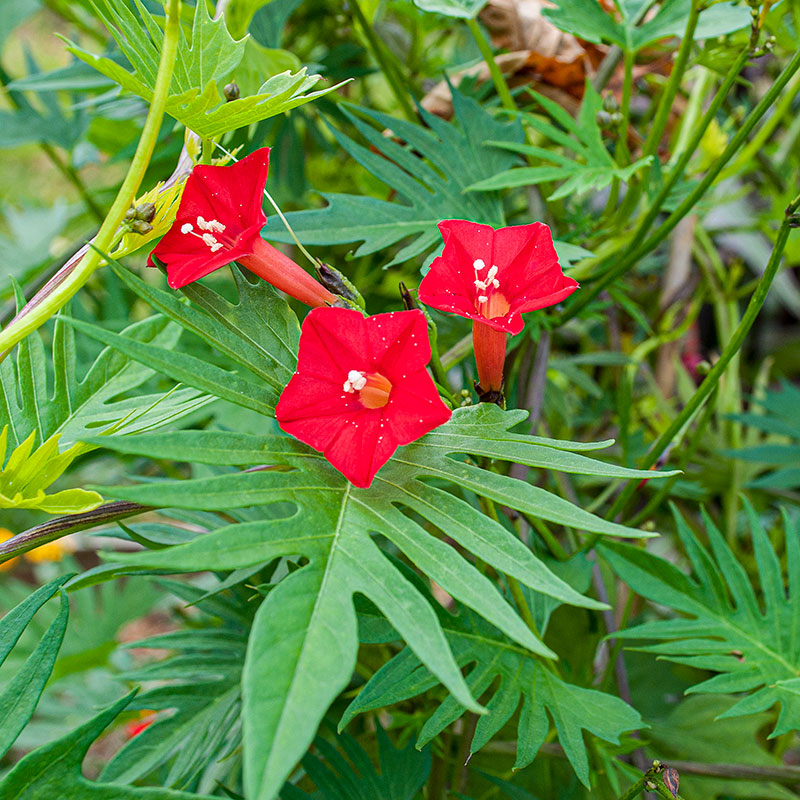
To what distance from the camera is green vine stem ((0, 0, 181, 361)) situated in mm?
351

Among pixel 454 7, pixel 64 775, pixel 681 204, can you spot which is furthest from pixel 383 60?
pixel 64 775

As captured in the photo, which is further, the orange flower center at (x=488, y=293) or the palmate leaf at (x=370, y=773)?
the palmate leaf at (x=370, y=773)

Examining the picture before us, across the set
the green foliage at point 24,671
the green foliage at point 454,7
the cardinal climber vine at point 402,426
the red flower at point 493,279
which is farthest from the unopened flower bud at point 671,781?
the green foliage at point 454,7

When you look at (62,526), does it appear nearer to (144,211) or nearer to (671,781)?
(144,211)

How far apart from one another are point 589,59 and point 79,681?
3.90 ft

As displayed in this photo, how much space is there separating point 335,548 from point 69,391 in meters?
0.26

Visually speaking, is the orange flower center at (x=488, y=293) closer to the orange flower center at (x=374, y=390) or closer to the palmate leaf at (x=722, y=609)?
the orange flower center at (x=374, y=390)

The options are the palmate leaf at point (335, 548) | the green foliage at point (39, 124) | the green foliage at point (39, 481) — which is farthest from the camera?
the green foliage at point (39, 124)

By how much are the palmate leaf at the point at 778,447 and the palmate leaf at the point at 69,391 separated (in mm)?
649

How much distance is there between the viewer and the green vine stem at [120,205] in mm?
351

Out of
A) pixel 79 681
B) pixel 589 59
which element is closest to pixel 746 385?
pixel 589 59

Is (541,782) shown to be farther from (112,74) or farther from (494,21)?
(494,21)

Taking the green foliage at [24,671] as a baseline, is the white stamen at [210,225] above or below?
above

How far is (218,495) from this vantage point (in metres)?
0.32
